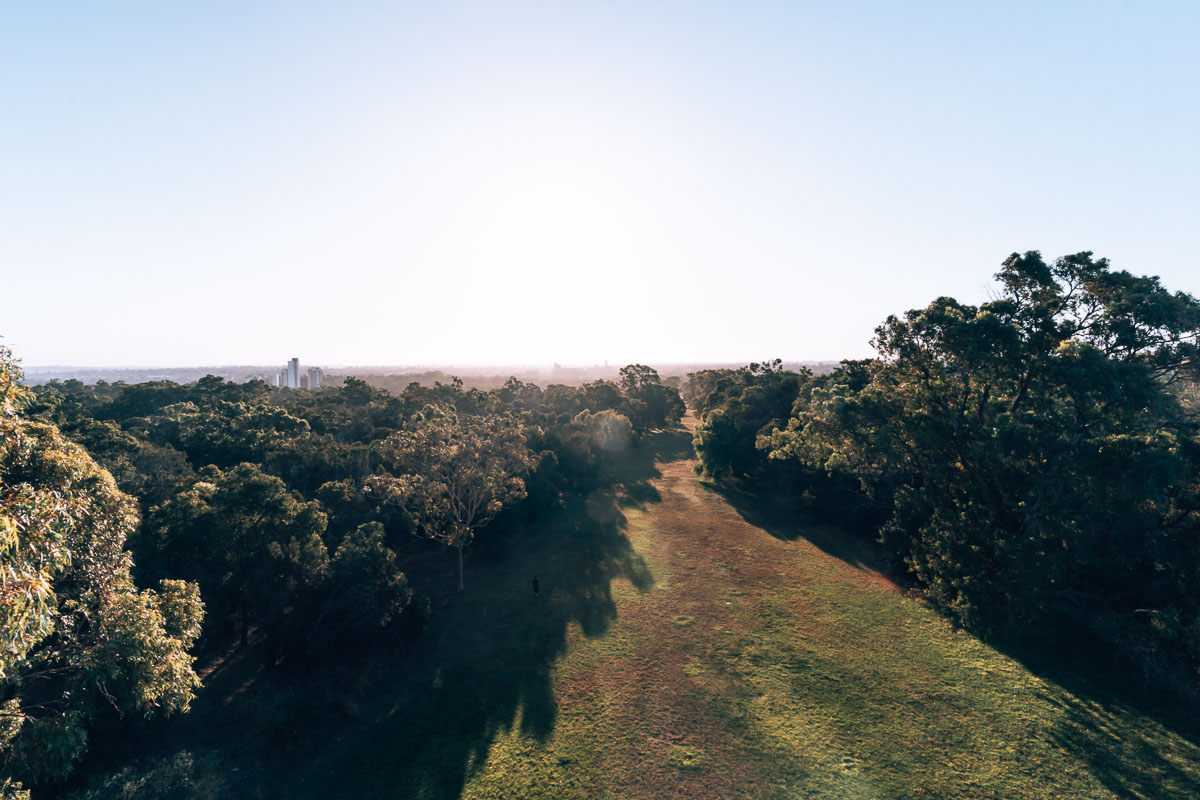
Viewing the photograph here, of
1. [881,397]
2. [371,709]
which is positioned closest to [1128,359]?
[881,397]

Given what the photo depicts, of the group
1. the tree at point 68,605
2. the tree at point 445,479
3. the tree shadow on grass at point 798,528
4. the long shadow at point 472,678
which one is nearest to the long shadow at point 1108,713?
the tree shadow on grass at point 798,528

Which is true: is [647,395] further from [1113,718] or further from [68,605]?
[68,605]

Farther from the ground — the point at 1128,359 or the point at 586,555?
the point at 1128,359

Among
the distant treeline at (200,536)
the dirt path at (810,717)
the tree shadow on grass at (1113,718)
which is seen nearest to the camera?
the distant treeline at (200,536)

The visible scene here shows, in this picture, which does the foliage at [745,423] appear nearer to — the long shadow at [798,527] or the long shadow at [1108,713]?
the long shadow at [798,527]

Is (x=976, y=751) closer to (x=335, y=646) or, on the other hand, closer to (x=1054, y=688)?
(x=1054, y=688)

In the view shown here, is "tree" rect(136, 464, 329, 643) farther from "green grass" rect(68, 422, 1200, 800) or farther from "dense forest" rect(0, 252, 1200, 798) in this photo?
"green grass" rect(68, 422, 1200, 800)

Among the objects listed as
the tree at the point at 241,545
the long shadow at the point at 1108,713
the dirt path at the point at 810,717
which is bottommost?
the dirt path at the point at 810,717
